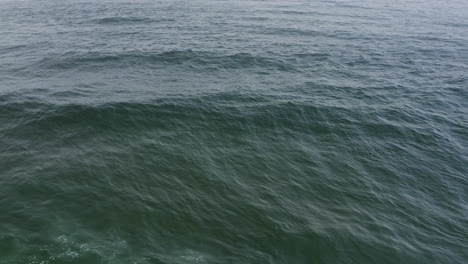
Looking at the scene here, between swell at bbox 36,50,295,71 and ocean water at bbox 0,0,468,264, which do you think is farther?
swell at bbox 36,50,295,71

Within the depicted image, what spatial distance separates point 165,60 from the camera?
35.5 m

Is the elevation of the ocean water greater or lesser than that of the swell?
lesser

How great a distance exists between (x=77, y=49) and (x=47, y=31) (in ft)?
41.7

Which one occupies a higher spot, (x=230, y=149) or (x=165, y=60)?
(x=165, y=60)

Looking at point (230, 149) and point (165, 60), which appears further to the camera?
point (165, 60)

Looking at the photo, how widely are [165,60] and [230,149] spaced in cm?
1793

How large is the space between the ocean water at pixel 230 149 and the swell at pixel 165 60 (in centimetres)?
26

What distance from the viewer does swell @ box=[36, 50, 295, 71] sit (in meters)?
33.8

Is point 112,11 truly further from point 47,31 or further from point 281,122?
point 281,122

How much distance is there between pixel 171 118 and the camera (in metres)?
25.1

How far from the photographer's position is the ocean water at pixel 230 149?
15.1 metres

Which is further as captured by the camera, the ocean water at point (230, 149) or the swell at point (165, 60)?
the swell at point (165, 60)

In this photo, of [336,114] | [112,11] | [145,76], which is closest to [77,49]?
[145,76]

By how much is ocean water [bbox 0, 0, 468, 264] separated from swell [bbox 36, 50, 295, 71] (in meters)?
0.26
